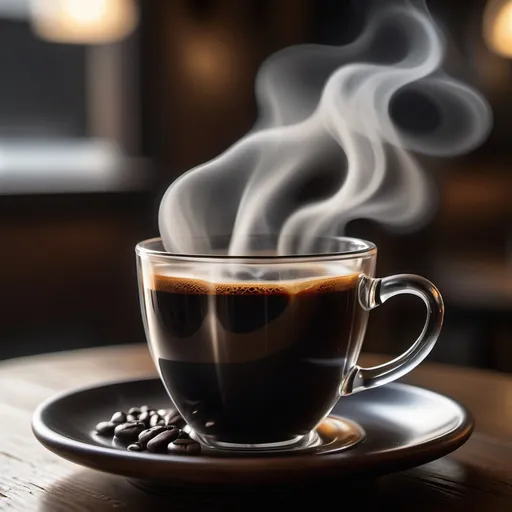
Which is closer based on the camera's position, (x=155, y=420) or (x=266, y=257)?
(x=266, y=257)

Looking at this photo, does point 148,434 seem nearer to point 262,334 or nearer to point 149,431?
point 149,431

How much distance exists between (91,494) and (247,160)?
462mm

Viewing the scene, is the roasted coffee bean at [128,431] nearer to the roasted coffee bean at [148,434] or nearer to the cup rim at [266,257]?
the roasted coffee bean at [148,434]

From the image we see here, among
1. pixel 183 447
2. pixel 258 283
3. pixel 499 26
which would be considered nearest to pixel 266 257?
pixel 258 283

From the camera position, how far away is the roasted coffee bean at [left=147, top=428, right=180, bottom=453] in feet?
2.24

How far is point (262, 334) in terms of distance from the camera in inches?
27.9

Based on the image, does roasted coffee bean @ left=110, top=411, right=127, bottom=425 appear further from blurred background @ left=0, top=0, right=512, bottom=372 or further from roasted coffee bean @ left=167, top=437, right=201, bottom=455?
blurred background @ left=0, top=0, right=512, bottom=372

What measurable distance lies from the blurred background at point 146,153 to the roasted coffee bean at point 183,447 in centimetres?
197

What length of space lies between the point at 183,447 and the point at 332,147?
8.76 ft

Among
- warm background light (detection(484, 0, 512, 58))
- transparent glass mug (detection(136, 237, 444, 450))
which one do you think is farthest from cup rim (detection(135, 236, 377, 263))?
warm background light (detection(484, 0, 512, 58))

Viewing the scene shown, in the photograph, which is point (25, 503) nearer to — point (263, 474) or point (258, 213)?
point (263, 474)

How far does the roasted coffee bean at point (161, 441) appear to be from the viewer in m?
0.68

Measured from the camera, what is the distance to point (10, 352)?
8.88 ft

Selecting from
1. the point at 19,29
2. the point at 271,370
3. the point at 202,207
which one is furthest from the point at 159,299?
the point at 19,29
